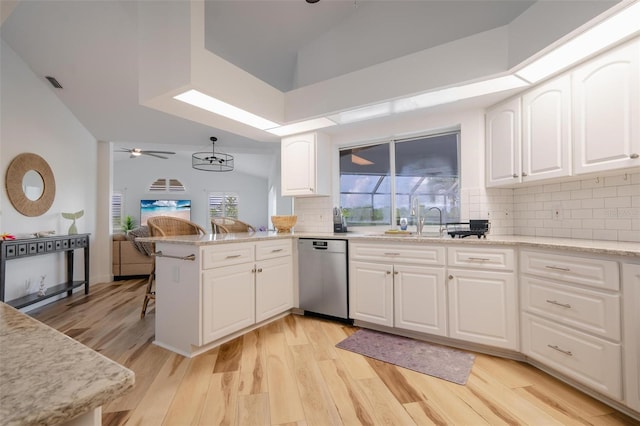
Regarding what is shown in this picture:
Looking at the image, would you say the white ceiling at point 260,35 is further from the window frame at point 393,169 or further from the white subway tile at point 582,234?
the white subway tile at point 582,234

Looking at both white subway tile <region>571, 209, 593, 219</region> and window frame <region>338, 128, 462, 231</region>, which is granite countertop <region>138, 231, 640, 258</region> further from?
window frame <region>338, 128, 462, 231</region>

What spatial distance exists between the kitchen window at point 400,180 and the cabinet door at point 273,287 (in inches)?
44.9

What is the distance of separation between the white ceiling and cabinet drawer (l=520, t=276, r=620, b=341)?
2.14 metres

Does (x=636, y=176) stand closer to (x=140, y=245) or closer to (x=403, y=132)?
(x=403, y=132)

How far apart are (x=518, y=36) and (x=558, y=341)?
2.09 meters

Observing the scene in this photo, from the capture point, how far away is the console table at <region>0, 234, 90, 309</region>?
304 centimetres

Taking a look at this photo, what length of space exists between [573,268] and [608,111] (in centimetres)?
103

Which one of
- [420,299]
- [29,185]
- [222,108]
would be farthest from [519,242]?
[29,185]

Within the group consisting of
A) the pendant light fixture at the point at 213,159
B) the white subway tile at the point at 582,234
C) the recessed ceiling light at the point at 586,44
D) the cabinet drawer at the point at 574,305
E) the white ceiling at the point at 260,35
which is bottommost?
the cabinet drawer at the point at 574,305

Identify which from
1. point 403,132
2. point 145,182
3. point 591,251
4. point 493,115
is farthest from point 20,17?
point 145,182

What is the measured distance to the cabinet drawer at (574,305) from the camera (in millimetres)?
1648

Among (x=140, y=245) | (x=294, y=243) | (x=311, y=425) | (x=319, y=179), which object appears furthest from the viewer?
(x=140, y=245)

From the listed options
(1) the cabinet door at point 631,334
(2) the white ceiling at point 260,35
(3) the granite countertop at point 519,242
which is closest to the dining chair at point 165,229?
(3) the granite countertop at point 519,242

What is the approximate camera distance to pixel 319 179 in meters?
3.53
